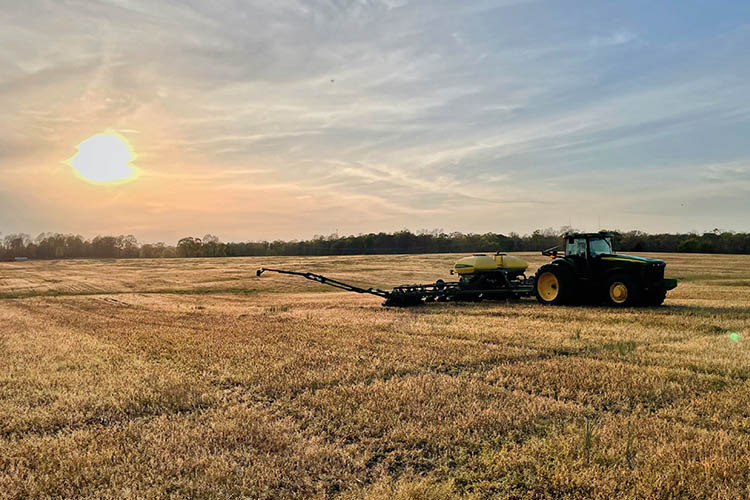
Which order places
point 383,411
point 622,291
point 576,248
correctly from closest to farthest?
1. point 383,411
2. point 622,291
3. point 576,248

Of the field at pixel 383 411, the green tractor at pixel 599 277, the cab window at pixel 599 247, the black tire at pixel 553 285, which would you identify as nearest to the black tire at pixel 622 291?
the green tractor at pixel 599 277

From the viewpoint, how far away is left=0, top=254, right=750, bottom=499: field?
416 cm

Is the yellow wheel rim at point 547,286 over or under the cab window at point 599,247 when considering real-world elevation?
under

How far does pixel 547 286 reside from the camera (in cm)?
1538

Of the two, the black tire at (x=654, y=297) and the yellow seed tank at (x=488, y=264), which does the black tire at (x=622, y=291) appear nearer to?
the black tire at (x=654, y=297)

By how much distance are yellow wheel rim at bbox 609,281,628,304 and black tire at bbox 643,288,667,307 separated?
0.65 m

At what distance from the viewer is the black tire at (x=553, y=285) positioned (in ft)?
48.1

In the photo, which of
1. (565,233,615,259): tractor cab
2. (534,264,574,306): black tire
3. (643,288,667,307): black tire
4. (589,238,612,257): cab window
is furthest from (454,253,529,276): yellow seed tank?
(643,288,667,307): black tire

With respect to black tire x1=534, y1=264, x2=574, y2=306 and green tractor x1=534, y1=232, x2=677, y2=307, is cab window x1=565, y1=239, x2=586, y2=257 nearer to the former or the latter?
green tractor x1=534, y1=232, x2=677, y2=307

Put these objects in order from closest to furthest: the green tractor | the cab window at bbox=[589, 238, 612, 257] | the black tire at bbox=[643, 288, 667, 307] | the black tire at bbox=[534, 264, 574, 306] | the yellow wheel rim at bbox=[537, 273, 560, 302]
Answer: the green tractor
the black tire at bbox=[643, 288, 667, 307]
the black tire at bbox=[534, 264, 574, 306]
the cab window at bbox=[589, 238, 612, 257]
the yellow wheel rim at bbox=[537, 273, 560, 302]

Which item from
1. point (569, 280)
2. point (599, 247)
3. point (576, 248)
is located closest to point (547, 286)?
point (569, 280)

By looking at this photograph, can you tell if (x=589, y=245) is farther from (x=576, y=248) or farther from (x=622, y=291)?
→ (x=622, y=291)

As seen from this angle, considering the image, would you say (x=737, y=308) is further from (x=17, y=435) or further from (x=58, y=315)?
(x=58, y=315)

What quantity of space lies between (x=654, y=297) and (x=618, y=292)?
3.30 ft
